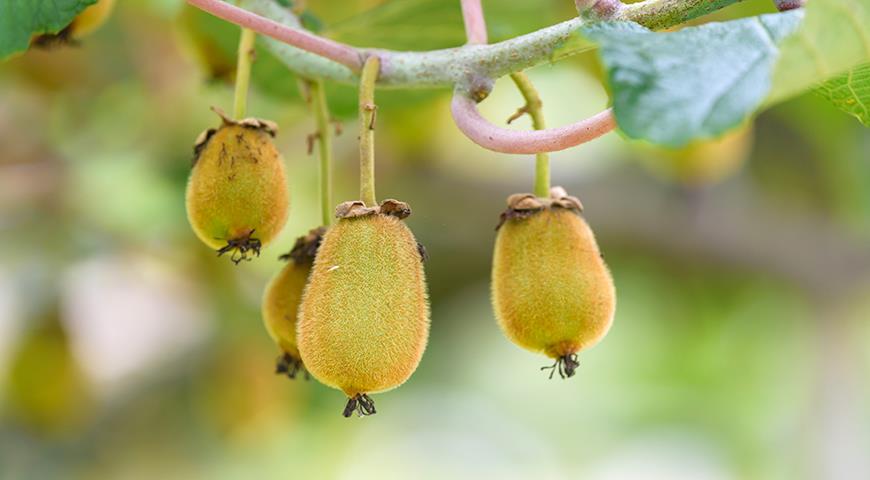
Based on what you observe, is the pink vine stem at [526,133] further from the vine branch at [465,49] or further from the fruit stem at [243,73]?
the fruit stem at [243,73]

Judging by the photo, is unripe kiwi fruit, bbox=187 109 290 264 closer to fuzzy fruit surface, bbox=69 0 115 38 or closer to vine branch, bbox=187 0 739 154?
vine branch, bbox=187 0 739 154

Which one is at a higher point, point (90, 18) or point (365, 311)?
point (90, 18)

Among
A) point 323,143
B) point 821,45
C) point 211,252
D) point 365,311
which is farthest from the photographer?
point 211,252

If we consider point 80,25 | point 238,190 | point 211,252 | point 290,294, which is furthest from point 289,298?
point 211,252

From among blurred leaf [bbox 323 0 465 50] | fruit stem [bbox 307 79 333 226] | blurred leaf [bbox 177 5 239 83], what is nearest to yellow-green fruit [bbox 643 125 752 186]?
blurred leaf [bbox 323 0 465 50]

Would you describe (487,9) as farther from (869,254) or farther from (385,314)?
(869,254)

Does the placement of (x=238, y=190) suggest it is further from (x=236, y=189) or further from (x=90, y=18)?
(x=90, y=18)
